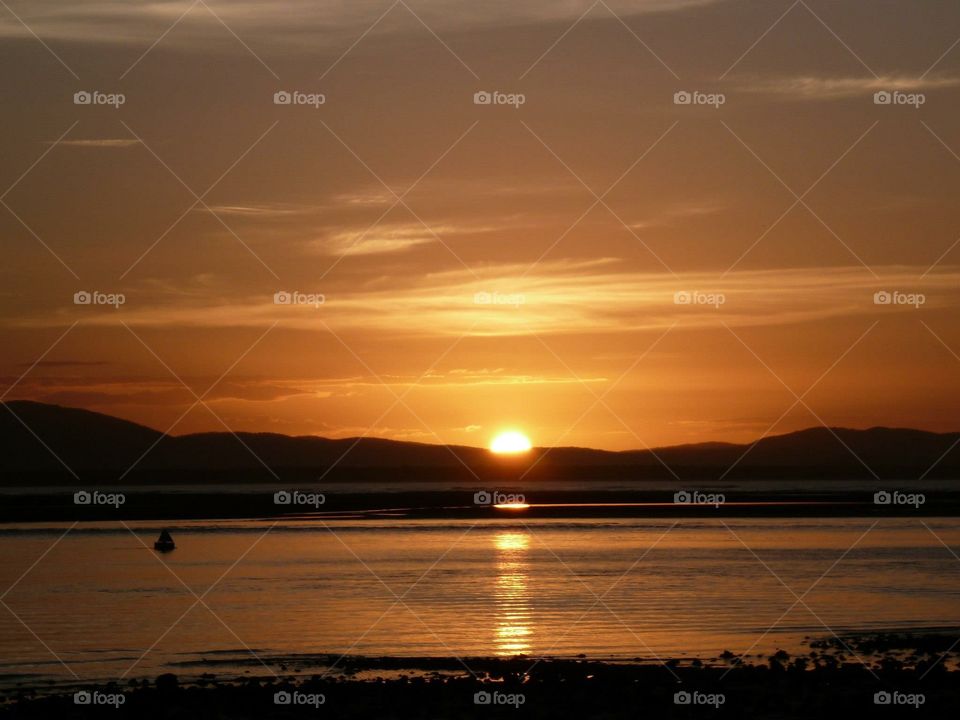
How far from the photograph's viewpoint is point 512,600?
4047cm

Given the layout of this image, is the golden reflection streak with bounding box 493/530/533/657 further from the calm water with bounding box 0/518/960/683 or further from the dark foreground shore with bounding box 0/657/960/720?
→ the dark foreground shore with bounding box 0/657/960/720

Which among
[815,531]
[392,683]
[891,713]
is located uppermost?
[815,531]

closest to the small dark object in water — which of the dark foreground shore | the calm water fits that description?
the calm water

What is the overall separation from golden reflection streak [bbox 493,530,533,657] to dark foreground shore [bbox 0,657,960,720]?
3.83 m

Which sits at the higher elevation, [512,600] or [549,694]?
[512,600]

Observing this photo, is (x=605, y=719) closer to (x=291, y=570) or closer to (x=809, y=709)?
(x=809, y=709)

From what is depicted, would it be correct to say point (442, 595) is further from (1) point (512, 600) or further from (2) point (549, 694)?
(2) point (549, 694)

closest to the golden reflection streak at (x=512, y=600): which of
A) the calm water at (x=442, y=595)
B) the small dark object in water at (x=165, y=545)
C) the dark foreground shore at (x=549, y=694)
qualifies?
the calm water at (x=442, y=595)

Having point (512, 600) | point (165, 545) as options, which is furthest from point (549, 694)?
point (165, 545)

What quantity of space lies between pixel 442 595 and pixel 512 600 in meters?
2.69

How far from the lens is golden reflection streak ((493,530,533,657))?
31.4 metres

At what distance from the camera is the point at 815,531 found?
7319cm

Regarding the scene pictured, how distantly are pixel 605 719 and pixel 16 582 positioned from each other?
29.2 metres

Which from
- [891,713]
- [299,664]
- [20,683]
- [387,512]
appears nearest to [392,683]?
[299,664]
